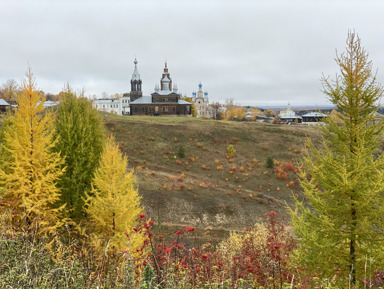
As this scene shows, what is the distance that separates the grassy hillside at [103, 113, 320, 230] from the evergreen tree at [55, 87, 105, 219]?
607cm

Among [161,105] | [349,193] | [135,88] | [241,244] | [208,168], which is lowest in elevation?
[241,244]

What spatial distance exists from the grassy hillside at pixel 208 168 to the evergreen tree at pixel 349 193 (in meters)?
13.5

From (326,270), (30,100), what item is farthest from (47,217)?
(326,270)

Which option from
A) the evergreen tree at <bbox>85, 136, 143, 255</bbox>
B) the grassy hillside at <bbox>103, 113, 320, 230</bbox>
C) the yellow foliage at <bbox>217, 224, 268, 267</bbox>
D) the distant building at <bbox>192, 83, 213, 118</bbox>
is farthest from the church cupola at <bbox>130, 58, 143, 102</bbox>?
the evergreen tree at <bbox>85, 136, 143, 255</bbox>

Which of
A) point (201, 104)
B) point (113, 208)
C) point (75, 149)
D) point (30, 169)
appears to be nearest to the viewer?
point (113, 208)

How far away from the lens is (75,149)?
51.4 feet

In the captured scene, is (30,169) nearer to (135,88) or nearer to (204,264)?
(204,264)

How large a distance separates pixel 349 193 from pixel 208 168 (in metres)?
31.6

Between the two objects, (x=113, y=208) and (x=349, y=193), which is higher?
(x=349, y=193)

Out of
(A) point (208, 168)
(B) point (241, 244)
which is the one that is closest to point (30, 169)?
(B) point (241, 244)

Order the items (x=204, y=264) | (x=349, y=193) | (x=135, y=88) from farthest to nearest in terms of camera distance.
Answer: (x=135, y=88)
(x=349, y=193)
(x=204, y=264)

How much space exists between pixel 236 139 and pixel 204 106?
231 ft

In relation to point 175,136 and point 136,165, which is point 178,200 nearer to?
point 136,165

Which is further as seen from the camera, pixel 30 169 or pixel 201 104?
pixel 201 104
